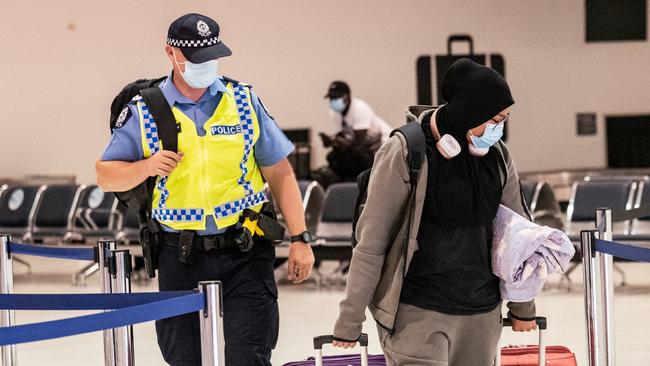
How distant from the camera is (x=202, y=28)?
4.31 meters

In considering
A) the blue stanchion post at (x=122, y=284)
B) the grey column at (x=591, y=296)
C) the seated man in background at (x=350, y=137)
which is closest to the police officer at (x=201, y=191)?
the blue stanchion post at (x=122, y=284)

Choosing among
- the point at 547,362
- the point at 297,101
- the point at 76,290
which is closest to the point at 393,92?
the point at 297,101

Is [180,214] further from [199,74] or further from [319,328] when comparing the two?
[319,328]

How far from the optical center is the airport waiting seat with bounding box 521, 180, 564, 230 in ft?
37.9

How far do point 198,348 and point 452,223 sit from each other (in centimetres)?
96

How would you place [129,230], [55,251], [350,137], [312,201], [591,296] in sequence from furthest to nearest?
[350,137]
[129,230]
[312,201]
[55,251]
[591,296]

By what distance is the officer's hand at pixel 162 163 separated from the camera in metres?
4.13

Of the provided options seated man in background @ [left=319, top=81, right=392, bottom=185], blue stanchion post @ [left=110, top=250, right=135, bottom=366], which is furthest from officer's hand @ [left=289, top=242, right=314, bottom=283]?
seated man in background @ [left=319, top=81, right=392, bottom=185]

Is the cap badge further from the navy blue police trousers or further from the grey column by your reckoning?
the grey column

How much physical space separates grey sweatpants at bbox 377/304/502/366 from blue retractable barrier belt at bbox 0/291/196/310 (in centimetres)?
73

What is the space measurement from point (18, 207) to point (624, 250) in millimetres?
10666

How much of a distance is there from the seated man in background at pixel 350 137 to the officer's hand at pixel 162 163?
9553mm

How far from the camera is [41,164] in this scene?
61.7 feet

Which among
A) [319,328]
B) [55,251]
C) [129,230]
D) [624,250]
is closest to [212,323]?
[624,250]
